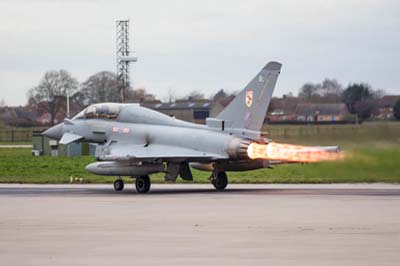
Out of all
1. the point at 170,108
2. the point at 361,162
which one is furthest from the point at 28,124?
the point at 361,162

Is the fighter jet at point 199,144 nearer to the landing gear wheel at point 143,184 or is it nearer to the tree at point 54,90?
the landing gear wheel at point 143,184

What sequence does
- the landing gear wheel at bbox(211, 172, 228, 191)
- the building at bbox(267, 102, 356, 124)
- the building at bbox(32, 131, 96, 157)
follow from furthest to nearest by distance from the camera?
the building at bbox(267, 102, 356, 124) < the building at bbox(32, 131, 96, 157) < the landing gear wheel at bbox(211, 172, 228, 191)

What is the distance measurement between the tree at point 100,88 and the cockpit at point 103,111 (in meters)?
44.8

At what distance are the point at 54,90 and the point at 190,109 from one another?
51.5 feet

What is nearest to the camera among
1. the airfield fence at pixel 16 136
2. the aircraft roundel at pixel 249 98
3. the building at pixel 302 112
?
the aircraft roundel at pixel 249 98

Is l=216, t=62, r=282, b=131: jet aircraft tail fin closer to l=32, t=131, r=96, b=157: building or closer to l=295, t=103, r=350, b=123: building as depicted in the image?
l=32, t=131, r=96, b=157: building

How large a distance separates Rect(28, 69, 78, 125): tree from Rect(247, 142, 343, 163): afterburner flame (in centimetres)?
6905

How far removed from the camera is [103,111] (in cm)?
3766

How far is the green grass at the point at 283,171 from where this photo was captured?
3253 cm

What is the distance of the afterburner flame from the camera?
32.9 m

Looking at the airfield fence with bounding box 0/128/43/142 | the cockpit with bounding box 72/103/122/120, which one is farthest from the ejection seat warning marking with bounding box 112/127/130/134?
the airfield fence with bounding box 0/128/43/142

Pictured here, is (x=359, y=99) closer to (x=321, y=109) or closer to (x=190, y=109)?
(x=321, y=109)

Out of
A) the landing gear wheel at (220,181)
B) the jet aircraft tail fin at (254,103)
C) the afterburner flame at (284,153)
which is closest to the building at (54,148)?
the landing gear wheel at (220,181)

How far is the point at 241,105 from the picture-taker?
113 ft
